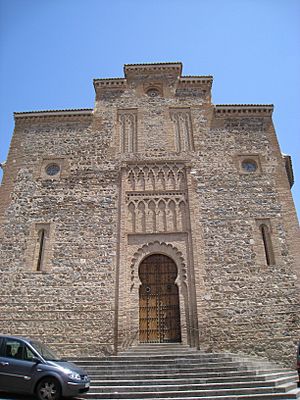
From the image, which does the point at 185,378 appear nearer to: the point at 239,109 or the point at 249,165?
the point at 249,165

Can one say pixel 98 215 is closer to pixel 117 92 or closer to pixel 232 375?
pixel 117 92

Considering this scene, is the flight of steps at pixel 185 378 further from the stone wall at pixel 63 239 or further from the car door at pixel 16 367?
the stone wall at pixel 63 239

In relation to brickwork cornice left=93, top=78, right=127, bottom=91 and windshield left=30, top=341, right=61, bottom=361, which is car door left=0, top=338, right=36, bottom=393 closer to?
windshield left=30, top=341, right=61, bottom=361

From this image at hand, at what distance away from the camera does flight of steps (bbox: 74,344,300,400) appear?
7.11m

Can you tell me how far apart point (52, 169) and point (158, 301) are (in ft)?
24.0

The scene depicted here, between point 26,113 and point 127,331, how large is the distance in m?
10.9

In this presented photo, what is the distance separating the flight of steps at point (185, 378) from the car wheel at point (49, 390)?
101cm

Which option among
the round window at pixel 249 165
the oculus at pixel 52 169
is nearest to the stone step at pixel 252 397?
the round window at pixel 249 165

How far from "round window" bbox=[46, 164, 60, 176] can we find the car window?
879 centimetres

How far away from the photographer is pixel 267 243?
511 inches

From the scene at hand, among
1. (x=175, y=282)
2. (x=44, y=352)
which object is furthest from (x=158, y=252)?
(x=44, y=352)

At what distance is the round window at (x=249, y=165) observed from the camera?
14459 millimetres

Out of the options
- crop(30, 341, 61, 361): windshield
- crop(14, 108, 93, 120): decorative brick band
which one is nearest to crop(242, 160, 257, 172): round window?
crop(14, 108, 93, 120): decorative brick band

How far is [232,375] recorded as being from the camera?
8.13m
